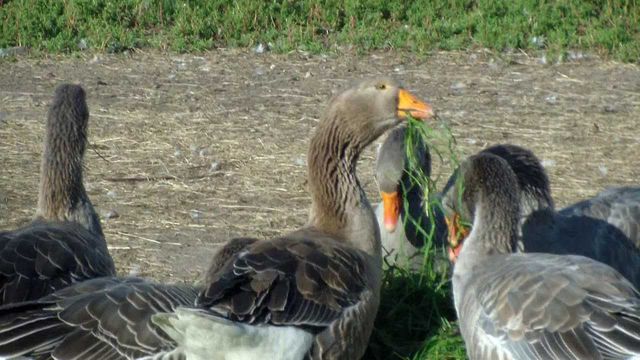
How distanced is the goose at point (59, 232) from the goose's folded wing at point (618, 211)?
274cm

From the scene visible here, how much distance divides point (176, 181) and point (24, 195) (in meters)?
1.12

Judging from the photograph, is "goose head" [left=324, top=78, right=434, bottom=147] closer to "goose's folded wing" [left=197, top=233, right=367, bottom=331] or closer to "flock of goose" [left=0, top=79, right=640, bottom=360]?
"flock of goose" [left=0, top=79, right=640, bottom=360]

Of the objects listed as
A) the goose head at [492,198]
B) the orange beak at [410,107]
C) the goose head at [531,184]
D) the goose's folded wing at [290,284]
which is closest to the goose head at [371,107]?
the orange beak at [410,107]

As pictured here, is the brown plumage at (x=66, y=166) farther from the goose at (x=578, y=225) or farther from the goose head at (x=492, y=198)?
the goose at (x=578, y=225)

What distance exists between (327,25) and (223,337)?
349 inches

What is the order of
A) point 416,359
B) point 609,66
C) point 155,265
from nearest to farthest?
point 416,359, point 155,265, point 609,66

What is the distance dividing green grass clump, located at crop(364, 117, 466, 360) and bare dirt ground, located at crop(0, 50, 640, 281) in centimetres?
135

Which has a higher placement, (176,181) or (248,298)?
(248,298)

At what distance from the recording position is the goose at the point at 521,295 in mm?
4926

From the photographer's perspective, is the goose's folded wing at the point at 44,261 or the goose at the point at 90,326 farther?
the goose's folded wing at the point at 44,261

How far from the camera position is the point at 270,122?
10438 mm

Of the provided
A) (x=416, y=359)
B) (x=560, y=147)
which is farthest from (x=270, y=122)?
(x=416, y=359)

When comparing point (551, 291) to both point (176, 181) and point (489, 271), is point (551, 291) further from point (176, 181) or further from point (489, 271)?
point (176, 181)

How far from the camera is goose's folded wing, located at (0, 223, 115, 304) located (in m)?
5.63
